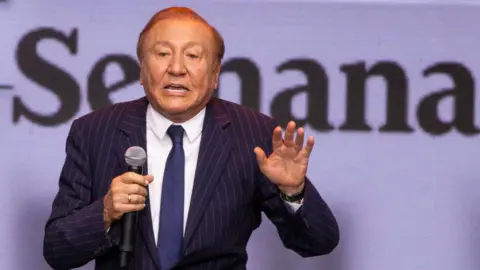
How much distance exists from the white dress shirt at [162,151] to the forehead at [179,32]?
17 cm

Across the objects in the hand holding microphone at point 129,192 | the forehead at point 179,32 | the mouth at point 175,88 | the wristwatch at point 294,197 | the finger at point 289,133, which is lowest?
the wristwatch at point 294,197

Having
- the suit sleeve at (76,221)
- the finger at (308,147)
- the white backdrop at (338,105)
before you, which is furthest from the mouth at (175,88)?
the white backdrop at (338,105)

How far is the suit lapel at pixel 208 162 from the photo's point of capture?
1.84 metres

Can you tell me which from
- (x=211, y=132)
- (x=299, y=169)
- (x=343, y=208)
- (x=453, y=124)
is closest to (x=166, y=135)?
(x=211, y=132)

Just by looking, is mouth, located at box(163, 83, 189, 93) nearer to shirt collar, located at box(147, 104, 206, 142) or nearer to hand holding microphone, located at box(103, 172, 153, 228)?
shirt collar, located at box(147, 104, 206, 142)

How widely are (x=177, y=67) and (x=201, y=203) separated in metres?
0.31

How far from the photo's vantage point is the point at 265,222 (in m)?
2.76

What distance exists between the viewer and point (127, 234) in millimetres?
1639

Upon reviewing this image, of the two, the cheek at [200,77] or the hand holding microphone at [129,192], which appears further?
the cheek at [200,77]

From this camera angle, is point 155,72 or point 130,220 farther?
point 155,72

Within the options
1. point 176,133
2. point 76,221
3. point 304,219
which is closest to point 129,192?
point 76,221

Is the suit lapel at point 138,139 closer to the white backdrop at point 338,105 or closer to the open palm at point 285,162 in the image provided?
the open palm at point 285,162

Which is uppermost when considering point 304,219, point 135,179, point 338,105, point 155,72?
point 155,72

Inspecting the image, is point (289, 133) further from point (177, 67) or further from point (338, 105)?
point (338, 105)
